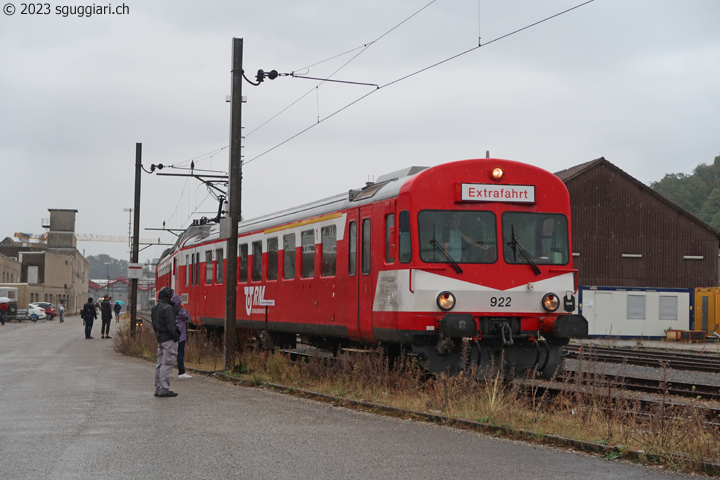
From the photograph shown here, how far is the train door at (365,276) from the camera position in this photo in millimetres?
13328

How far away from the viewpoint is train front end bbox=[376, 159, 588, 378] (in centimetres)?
1215

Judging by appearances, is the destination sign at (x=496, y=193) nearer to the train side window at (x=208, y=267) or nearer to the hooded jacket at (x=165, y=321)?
the hooded jacket at (x=165, y=321)

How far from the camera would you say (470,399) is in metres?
10.5

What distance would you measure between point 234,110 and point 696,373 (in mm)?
10863

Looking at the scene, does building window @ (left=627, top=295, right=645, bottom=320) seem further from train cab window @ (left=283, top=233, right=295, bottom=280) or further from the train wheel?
the train wheel

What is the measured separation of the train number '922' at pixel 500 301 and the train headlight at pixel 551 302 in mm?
551

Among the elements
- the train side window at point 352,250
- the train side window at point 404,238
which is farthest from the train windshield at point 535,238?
the train side window at point 352,250

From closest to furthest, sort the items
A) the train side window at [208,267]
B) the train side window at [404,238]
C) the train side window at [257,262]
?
the train side window at [404,238] < the train side window at [257,262] < the train side window at [208,267]

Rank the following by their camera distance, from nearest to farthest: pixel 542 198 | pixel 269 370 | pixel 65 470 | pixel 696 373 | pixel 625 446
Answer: pixel 65 470, pixel 625 446, pixel 542 198, pixel 269 370, pixel 696 373

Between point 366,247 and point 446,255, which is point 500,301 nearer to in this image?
point 446,255

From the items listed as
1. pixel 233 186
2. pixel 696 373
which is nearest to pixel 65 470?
pixel 233 186

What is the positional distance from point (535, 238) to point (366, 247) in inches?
99.3

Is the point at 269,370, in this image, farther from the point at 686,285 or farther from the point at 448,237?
the point at 686,285

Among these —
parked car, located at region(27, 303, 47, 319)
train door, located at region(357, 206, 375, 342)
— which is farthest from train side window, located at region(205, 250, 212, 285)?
parked car, located at region(27, 303, 47, 319)
